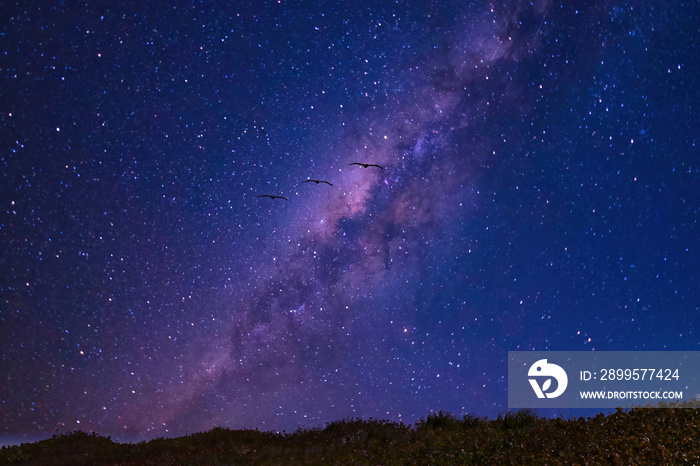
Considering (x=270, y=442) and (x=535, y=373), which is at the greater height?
(x=535, y=373)

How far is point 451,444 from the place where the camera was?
10250 millimetres

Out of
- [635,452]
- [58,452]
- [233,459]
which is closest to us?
[635,452]

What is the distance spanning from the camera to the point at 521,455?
8.96m

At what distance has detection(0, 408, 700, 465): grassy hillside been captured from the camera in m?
8.77

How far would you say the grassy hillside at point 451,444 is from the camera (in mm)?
8766

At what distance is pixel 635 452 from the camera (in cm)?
861

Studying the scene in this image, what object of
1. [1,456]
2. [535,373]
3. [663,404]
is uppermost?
[535,373]

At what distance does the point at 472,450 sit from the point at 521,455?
1012mm

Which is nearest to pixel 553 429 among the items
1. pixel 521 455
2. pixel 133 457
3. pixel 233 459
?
pixel 521 455

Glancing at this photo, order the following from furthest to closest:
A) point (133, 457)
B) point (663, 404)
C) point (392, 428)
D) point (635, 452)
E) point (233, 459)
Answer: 1. point (133, 457)
2. point (392, 428)
3. point (233, 459)
4. point (663, 404)
5. point (635, 452)

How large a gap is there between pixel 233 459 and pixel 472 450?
22.4 feet

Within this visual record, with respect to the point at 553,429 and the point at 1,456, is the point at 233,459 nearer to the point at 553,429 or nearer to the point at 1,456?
the point at 553,429

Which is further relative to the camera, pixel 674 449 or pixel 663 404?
pixel 663 404

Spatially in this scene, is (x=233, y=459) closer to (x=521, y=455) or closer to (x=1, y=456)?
(x=521, y=455)
